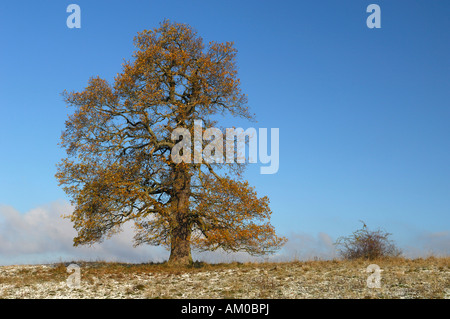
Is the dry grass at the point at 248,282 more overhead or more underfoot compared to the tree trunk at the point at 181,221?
more underfoot

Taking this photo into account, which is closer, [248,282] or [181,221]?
[248,282]

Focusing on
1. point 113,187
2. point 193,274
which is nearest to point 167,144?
point 113,187

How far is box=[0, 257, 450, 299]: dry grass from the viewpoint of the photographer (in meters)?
17.4

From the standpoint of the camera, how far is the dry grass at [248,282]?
1742cm

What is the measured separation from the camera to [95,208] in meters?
27.3

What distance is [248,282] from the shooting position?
65.4ft

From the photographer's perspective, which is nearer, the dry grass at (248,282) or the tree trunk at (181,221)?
the dry grass at (248,282)

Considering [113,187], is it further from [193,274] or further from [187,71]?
[187,71]

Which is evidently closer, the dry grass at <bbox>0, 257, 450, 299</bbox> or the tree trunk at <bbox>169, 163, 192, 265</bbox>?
the dry grass at <bbox>0, 257, 450, 299</bbox>

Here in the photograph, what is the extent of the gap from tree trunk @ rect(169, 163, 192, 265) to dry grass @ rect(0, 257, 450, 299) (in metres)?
1.43

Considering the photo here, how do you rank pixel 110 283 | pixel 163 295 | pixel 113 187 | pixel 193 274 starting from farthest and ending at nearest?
pixel 113 187
pixel 193 274
pixel 110 283
pixel 163 295

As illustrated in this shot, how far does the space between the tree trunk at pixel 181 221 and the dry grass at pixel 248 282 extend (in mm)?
1434

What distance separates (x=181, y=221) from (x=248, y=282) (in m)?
8.81
